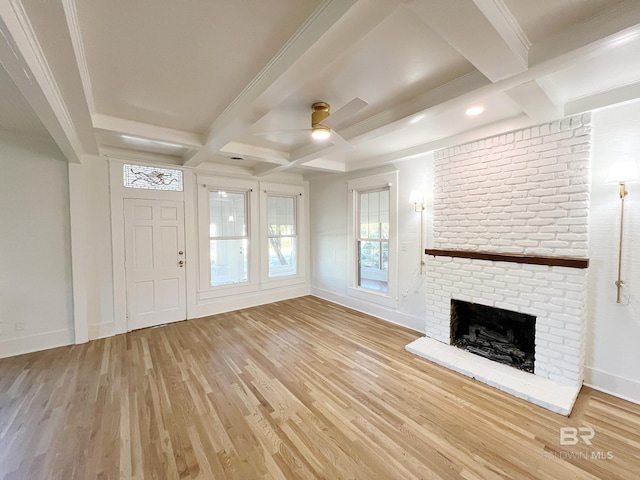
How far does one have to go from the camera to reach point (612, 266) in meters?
2.38

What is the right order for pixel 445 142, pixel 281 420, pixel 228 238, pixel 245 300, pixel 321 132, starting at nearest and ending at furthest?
1. pixel 281 420
2. pixel 321 132
3. pixel 445 142
4. pixel 228 238
5. pixel 245 300

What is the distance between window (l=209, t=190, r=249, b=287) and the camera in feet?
15.7

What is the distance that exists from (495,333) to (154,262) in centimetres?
488

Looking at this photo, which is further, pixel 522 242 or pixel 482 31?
pixel 522 242

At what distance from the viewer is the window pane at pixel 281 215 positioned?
550 centimetres

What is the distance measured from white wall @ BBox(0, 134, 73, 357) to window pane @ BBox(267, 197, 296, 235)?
3056 millimetres

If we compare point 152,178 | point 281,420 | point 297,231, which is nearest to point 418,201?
point 297,231

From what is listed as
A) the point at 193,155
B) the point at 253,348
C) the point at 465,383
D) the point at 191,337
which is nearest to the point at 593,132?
the point at 465,383

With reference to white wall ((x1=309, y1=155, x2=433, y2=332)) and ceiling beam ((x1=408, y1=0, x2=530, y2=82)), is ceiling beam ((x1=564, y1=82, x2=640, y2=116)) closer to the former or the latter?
ceiling beam ((x1=408, y1=0, x2=530, y2=82))

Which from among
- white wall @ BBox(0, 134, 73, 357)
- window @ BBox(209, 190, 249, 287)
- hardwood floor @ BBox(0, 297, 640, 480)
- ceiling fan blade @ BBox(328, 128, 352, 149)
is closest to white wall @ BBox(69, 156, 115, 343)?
white wall @ BBox(0, 134, 73, 357)

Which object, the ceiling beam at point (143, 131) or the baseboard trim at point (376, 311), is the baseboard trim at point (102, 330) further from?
the baseboard trim at point (376, 311)

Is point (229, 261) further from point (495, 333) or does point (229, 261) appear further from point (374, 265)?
point (495, 333)

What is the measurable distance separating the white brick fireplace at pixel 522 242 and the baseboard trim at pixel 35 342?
4.45 m

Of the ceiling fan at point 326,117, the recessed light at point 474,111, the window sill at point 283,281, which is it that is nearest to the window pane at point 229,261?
the window sill at point 283,281
